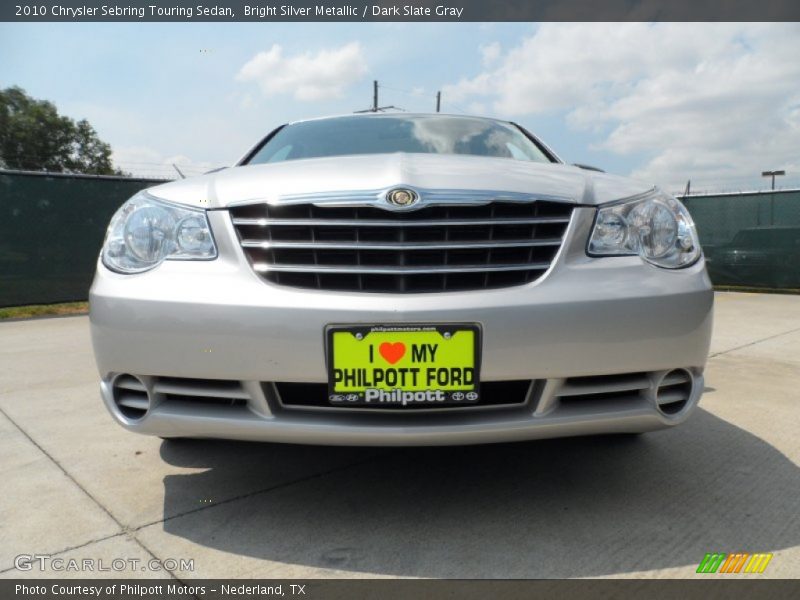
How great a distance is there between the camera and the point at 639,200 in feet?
6.31

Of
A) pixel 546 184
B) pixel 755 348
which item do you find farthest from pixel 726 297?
pixel 546 184

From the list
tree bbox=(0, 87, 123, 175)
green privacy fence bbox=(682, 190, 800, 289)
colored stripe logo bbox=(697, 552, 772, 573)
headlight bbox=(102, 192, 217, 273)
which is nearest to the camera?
colored stripe logo bbox=(697, 552, 772, 573)

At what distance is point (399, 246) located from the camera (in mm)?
1663

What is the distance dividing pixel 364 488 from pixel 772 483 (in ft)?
4.51

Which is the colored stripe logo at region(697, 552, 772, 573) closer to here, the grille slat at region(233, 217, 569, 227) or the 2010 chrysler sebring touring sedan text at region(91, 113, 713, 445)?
the 2010 chrysler sebring touring sedan text at region(91, 113, 713, 445)

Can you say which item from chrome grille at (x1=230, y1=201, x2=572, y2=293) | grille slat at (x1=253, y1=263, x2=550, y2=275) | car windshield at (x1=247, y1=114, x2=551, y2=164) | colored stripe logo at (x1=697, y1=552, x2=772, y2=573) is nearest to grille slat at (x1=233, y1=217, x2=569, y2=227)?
chrome grille at (x1=230, y1=201, x2=572, y2=293)

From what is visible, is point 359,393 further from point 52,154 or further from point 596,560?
point 52,154

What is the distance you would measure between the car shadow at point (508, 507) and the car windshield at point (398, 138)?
4.39 ft

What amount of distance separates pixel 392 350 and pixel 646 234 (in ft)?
2.90

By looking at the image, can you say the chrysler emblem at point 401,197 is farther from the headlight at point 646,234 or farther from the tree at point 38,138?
the tree at point 38,138

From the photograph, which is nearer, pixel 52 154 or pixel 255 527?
pixel 255 527

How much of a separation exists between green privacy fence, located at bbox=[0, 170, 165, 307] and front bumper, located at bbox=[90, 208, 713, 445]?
21.6 feet

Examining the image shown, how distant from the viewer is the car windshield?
2877mm
